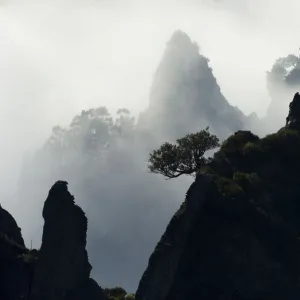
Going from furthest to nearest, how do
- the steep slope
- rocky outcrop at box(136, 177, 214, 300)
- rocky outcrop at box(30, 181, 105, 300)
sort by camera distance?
rocky outcrop at box(30, 181, 105, 300)
rocky outcrop at box(136, 177, 214, 300)
the steep slope

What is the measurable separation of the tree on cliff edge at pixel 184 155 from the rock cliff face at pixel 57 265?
2015 centimetres

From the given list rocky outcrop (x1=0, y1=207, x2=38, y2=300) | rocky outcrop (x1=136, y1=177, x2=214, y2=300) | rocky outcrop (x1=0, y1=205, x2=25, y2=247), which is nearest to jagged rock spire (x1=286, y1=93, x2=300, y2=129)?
rocky outcrop (x1=136, y1=177, x2=214, y2=300)

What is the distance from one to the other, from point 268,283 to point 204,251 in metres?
9.39

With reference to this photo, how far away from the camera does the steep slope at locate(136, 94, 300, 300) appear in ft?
367

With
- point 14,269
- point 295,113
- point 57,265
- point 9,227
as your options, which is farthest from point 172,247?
point 9,227

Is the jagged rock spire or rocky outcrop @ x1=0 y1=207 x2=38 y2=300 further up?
the jagged rock spire

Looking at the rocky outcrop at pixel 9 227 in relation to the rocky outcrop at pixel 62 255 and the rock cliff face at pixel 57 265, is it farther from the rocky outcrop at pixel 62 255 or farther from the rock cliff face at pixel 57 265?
the rocky outcrop at pixel 62 255

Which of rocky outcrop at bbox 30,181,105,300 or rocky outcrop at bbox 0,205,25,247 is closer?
rocky outcrop at bbox 30,181,105,300

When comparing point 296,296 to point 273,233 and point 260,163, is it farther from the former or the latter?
point 260,163

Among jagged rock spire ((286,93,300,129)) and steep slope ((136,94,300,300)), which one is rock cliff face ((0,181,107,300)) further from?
jagged rock spire ((286,93,300,129))

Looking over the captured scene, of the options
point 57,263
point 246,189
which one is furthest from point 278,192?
point 57,263

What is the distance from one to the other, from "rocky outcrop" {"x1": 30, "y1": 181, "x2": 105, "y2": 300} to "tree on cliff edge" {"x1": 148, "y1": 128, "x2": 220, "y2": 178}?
20.0m

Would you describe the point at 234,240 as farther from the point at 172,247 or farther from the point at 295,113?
the point at 295,113

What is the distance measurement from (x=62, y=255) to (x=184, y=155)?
2735 cm
